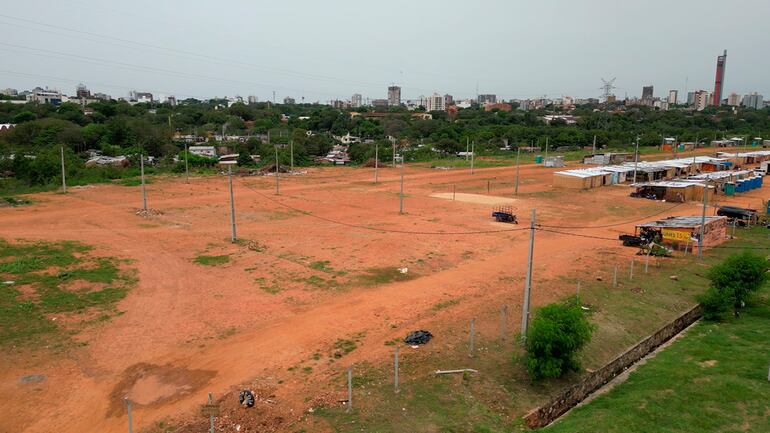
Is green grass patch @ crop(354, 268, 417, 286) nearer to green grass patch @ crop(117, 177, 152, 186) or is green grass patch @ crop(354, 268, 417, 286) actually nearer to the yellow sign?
the yellow sign

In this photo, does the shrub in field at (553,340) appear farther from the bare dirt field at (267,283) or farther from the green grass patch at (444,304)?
the green grass patch at (444,304)

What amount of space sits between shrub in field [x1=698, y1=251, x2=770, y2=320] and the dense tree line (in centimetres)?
5558

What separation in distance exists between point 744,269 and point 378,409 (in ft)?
52.4

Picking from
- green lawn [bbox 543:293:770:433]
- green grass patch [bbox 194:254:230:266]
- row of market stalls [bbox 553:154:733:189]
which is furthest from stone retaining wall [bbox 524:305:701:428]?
row of market stalls [bbox 553:154:733:189]

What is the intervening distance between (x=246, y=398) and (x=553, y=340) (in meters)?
8.19

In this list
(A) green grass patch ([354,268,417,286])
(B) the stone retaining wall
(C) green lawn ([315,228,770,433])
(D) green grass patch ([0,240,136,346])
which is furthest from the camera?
(A) green grass patch ([354,268,417,286])

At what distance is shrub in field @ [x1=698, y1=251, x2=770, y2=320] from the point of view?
19.2 m

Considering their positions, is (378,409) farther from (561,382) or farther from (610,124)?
(610,124)

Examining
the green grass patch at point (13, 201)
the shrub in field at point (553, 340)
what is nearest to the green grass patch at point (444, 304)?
the shrub in field at point (553, 340)

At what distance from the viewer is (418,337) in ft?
53.5

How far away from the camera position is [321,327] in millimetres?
17391

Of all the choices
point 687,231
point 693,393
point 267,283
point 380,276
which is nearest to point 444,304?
point 380,276

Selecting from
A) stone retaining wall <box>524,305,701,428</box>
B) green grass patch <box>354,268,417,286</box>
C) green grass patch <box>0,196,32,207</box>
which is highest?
green grass patch <box>0,196,32,207</box>

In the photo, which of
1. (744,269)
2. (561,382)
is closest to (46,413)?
(561,382)
